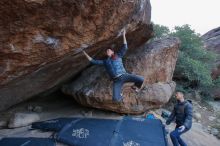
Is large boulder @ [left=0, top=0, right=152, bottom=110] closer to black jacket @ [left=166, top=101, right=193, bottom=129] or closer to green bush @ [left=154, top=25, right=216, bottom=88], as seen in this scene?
black jacket @ [left=166, top=101, right=193, bottom=129]

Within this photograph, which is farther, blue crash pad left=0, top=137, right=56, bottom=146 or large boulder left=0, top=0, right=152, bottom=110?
blue crash pad left=0, top=137, right=56, bottom=146

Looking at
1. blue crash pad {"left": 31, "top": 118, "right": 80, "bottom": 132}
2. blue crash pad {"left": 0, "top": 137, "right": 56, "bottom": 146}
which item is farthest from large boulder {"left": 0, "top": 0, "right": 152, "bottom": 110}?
blue crash pad {"left": 31, "top": 118, "right": 80, "bottom": 132}

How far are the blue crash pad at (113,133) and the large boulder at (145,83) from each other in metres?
0.85

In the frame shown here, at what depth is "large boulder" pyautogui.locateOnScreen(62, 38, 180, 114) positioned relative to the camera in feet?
28.2

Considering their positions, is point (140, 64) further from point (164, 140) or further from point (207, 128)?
point (207, 128)

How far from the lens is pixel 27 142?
6.92 meters

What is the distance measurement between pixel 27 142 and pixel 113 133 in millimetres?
2580

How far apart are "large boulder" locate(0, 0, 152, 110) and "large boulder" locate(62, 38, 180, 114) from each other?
174 centimetres

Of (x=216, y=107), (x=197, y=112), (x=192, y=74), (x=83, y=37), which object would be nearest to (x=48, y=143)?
(x=83, y=37)

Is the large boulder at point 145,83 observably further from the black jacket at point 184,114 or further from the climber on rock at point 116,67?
the black jacket at point 184,114

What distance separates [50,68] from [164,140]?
407 cm

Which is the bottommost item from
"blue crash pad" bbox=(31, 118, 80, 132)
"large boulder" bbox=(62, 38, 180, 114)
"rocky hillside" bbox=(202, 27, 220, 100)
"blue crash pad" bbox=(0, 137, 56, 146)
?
"blue crash pad" bbox=(0, 137, 56, 146)

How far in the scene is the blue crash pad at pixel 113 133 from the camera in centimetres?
682

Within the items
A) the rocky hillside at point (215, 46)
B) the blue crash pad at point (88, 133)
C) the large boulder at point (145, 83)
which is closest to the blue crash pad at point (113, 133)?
the blue crash pad at point (88, 133)
